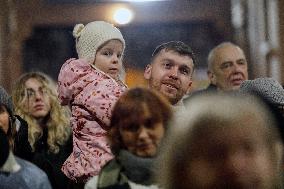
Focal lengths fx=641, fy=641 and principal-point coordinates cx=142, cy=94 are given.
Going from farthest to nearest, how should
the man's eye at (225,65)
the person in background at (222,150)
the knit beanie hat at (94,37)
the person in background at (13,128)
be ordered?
the man's eye at (225,65) < the knit beanie hat at (94,37) < the person in background at (13,128) < the person in background at (222,150)

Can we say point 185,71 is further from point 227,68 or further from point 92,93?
point 227,68

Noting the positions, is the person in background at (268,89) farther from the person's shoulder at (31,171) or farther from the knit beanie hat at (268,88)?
the person's shoulder at (31,171)

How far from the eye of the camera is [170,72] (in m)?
2.91

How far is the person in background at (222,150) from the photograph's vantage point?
3.78ft

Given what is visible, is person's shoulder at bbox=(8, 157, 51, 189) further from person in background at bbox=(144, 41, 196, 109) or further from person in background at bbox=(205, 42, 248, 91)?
person in background at bbox=(205, 42, 248, 91)

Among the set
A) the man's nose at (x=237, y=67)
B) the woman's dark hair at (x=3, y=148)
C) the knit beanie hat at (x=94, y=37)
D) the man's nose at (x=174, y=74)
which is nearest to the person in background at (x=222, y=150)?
the woman's dark hair at (x=3, y=148)

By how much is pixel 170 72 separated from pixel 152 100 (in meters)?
0.52

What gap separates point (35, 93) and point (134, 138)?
160cm

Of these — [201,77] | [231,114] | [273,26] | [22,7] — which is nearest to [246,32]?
[273,26]

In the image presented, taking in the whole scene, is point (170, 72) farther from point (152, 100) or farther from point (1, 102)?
point (1, 102)

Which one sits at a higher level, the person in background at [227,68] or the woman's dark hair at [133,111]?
the person in background at [227,68]

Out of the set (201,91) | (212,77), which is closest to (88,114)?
(201,91)

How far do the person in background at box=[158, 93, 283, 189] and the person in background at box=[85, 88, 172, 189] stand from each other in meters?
1.09

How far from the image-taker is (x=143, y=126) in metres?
2.37
